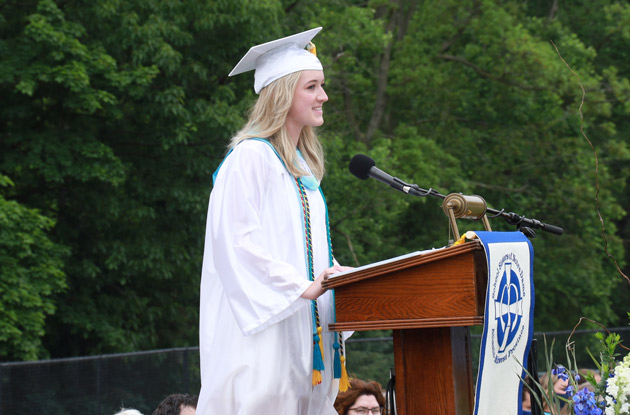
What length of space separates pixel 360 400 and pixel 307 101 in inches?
132

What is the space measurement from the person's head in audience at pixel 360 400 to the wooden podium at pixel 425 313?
315cm

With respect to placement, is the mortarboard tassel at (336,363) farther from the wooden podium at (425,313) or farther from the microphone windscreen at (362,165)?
the microphone windscreen at (362,165)

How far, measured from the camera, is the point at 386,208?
18906 millimetres

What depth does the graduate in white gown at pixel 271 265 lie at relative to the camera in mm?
3199

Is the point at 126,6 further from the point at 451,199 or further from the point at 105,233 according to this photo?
the point at 451,199

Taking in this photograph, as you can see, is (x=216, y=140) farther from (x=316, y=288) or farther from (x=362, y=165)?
(x=316, y=288)

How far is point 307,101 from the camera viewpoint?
3.48 meters

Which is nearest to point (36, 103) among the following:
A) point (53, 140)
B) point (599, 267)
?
point (53, 140)

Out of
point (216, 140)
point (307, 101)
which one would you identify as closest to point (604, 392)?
point (307, 101)

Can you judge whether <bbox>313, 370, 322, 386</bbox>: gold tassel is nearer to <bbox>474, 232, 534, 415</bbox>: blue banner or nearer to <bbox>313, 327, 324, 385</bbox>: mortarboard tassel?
<bbox>313, 327, 324, 385</bbox>: mortarboard tassel

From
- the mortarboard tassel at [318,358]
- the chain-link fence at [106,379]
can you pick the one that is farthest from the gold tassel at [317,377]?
the chain-link fence at [106,379]

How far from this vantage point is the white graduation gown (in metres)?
3.19

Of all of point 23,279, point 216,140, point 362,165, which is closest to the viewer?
point 362,165

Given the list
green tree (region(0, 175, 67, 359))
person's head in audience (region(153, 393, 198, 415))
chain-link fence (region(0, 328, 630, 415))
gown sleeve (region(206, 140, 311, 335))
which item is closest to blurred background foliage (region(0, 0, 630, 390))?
green tree (region(0, 175, 67, 359))
